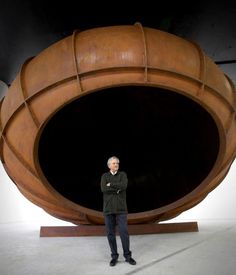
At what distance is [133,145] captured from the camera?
658 cm

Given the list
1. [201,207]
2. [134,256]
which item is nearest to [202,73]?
[134,256]

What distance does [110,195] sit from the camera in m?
3.11

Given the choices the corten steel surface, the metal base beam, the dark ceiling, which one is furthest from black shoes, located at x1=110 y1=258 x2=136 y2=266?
the dark ceiling

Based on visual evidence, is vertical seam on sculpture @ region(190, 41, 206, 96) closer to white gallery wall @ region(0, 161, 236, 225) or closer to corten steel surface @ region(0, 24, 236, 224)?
corten steel surface @ region(0, 24, 236, 224)

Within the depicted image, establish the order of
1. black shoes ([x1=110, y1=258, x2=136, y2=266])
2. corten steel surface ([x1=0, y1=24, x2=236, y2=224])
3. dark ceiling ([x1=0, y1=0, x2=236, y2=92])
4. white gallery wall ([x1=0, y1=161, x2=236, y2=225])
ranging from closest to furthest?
1. black shoes ([x1=110, y1=258, x2=136, y2=266])
2. corten steel surface ([x1=0, y1=24, x2=236, y2=224])
3. dark ceiling ([x1=0, y1=0, x2=236, y2=92])
4. white gallery wall ([x1=0, y1=161, x2=236, y2=225])

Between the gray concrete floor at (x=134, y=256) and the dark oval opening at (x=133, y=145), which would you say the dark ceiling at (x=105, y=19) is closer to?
the dark oval opening at (x=133, y=145)

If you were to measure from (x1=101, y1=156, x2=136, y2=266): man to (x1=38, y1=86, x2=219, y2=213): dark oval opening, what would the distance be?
108 inches

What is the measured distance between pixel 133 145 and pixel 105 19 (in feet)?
8.64

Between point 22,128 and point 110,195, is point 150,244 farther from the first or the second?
point 22,128

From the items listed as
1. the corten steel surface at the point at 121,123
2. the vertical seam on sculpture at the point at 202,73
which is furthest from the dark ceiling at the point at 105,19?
the vertical seam on sculpture at the point at 202,73

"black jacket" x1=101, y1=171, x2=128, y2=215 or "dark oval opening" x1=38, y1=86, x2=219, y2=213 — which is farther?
"dark oval opening" x1=38, y1=86, x2=219, y2=213

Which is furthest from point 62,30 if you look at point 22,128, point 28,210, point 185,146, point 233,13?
point 28,210

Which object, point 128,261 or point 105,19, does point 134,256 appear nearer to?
point 128,261

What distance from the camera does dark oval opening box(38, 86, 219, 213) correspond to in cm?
583
